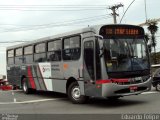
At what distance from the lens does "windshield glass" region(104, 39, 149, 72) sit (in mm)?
13406

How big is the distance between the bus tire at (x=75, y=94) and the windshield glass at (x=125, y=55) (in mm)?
2150

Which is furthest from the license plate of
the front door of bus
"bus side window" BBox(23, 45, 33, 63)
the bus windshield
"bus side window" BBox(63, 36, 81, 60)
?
"bus side window" BBox(23, 45, 33, 63)

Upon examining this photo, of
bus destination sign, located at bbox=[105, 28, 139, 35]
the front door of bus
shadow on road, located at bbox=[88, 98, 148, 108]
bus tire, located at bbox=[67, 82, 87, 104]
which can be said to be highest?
bus destination sign, located at bbox=[105, 28, 139, 35]

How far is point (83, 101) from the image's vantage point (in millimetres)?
14852

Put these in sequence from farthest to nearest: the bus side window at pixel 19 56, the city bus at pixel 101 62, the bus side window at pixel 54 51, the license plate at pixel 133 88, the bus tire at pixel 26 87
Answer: the bus side window at pixel 19 56 → the bus tire at pixel 26 87 → the bus side window at pixel 54 51 → the license plate at pixel 133 88 → the city bus at pixel 101 62

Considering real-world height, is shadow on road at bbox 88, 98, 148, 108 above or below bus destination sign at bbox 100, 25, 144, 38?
below

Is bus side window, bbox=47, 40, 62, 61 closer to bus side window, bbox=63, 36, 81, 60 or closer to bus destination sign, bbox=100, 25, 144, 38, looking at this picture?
bus side window, bbox=63, 36, 81, 60

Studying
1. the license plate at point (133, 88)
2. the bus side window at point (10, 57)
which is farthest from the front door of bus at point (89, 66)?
the bus side window at point (10, 57)

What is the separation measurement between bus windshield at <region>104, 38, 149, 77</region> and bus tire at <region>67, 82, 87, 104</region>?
2.14 meters

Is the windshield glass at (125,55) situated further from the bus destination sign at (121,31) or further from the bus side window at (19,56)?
the bus side window at (19,56)

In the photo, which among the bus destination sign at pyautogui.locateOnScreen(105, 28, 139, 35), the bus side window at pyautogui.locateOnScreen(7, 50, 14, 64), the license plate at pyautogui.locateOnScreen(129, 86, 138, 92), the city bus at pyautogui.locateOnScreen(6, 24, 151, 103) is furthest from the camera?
the bus side window at pyautogui.locateOnScreen(7, 50, 14, 64)

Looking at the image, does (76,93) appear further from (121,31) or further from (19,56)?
(19,56)

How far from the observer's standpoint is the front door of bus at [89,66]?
13.7 metres

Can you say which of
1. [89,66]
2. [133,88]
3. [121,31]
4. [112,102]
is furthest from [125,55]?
[112,102]
